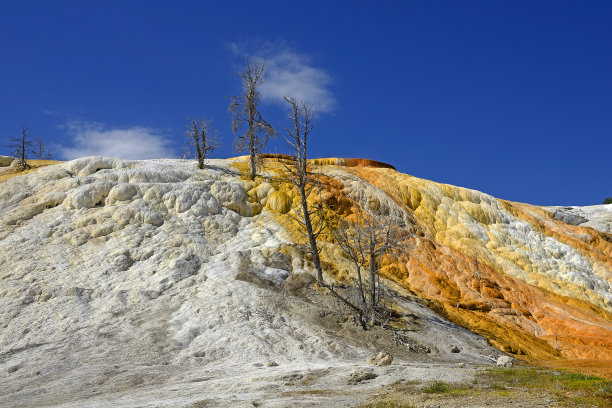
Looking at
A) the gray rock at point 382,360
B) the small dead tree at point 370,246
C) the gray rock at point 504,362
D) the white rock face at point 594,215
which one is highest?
the white rock face at point 594,215

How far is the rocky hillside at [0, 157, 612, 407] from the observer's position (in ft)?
53.6

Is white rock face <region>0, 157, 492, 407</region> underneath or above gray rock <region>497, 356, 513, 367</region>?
above

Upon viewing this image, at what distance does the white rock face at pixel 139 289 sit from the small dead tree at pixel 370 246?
2788mm

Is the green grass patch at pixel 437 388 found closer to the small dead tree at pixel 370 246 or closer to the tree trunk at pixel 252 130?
the small dead tree at pixel 370 246

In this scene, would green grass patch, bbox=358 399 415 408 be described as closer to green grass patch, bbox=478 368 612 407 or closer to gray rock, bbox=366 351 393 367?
green grass patch, bbox=478 368 612 407

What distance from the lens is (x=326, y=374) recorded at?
14562 mm

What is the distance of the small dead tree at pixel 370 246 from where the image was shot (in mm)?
22587

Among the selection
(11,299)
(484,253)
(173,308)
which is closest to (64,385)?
(173,308)

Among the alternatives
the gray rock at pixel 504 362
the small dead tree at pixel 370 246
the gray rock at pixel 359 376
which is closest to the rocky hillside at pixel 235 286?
the gray rock at pixel 359 376

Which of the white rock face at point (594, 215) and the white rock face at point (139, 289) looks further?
the white rock face at point (594, 215)

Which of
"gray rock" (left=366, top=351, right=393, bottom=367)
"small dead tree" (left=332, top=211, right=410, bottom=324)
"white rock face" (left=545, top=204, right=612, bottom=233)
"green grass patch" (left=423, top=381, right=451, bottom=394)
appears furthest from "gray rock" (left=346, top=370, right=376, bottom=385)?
"white rock face" (left=545, top=204, right=612, bottom=233)

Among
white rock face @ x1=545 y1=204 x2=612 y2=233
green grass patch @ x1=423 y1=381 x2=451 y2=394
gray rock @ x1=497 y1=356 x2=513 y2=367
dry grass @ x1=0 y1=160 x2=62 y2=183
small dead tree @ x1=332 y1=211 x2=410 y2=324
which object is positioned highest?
dry grass @ x1=0 y1=160 x2=62 y2=183

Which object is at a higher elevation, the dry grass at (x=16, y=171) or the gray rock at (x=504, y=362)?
the dry grass at (x=16, y=171)

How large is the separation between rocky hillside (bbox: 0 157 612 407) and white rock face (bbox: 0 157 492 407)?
90 millimetres
